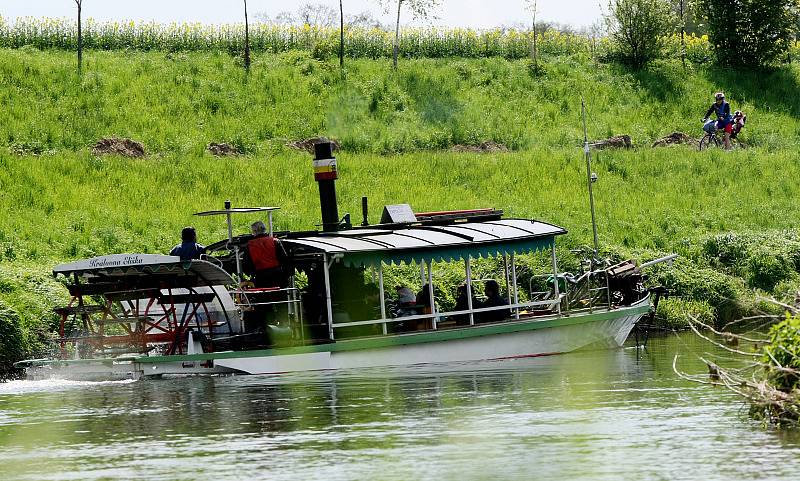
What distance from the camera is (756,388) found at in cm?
1457

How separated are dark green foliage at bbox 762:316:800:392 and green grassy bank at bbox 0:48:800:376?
14.2m

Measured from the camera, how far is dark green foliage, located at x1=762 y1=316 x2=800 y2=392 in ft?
46.9

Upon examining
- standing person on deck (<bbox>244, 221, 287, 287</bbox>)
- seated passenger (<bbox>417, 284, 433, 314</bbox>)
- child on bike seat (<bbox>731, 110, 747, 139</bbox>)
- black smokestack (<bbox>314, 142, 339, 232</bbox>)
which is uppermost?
child on bike seat (<bbox>731, 110, 747, 139</bbox>)

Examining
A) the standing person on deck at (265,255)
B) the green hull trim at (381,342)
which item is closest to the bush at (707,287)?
the green hull trim at (381,342)

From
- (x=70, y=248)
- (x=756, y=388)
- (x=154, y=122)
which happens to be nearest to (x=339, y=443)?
(x=756, y=388)

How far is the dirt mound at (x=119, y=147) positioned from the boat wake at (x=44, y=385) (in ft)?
57.9

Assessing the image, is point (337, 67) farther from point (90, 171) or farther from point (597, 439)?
point (597, 439)

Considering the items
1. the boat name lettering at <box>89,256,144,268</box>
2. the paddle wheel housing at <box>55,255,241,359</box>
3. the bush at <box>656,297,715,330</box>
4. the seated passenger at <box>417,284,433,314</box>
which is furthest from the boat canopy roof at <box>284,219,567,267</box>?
the bush at <box>656,297,715,330</box>

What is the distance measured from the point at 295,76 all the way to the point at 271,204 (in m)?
13.0

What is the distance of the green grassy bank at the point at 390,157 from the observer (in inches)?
1289

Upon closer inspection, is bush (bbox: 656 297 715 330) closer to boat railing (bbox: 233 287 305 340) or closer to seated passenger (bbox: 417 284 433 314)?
seated passenger (bbox: 417 284 433 314)

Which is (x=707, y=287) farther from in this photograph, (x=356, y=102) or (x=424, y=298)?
(x=356, y=102)

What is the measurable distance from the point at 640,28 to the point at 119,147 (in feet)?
73.1

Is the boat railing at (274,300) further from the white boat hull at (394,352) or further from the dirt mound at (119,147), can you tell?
the dirt mound at (119,147)
